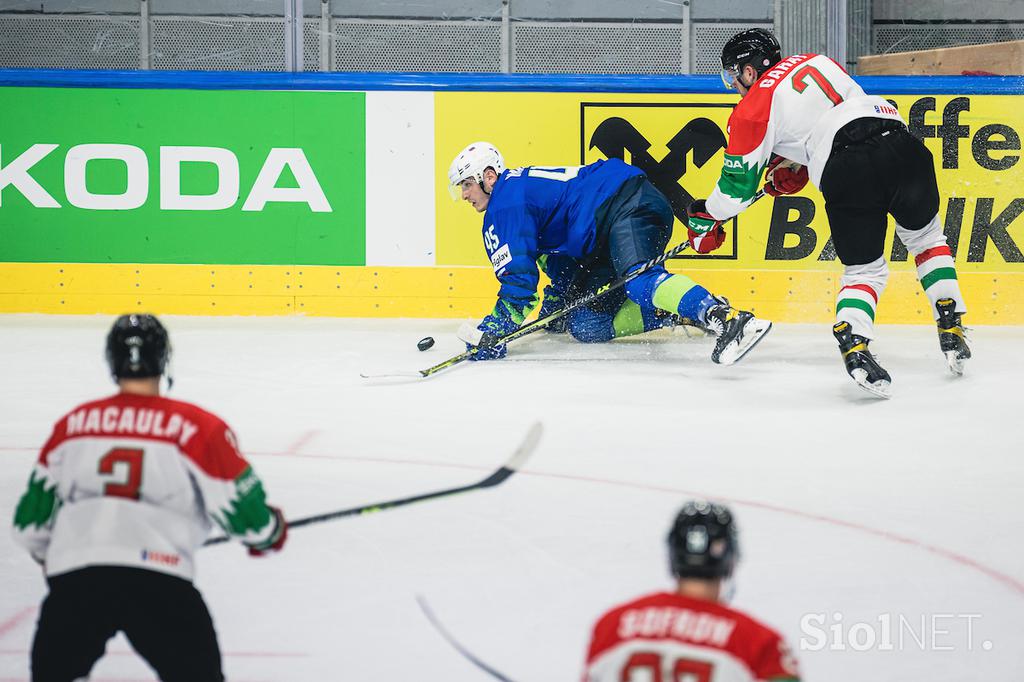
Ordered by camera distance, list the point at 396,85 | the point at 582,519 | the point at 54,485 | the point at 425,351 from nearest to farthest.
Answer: the point at 54,485 → the point at 582,519 → the point at 425,351 → the point at 396,85

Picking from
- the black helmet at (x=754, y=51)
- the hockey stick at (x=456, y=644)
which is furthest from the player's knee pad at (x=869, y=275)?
the hockey stick at (x=456, y=644)

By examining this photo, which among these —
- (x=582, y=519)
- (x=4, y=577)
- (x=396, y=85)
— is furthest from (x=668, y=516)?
(x=396, y=85)

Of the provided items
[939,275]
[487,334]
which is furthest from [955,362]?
[487,334]

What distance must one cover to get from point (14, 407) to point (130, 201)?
2.42 meters

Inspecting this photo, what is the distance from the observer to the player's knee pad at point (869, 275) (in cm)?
454

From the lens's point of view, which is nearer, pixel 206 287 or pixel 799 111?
pixel 799 111

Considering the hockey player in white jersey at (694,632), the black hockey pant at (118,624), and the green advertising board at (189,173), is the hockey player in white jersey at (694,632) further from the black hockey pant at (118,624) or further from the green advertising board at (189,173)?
the green advertising board at (189,173)

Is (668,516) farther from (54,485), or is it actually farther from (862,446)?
(54,485)

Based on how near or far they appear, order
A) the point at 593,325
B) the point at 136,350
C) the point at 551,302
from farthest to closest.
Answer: the point at 551,302, the point at 593,325, the point at 136,350

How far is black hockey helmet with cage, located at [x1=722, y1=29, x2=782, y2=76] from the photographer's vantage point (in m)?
4.92

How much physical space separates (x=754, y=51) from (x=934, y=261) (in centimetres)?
99

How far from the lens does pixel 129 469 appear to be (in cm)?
167

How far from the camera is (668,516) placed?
115 inches

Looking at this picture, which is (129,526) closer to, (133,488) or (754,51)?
(133,488)
